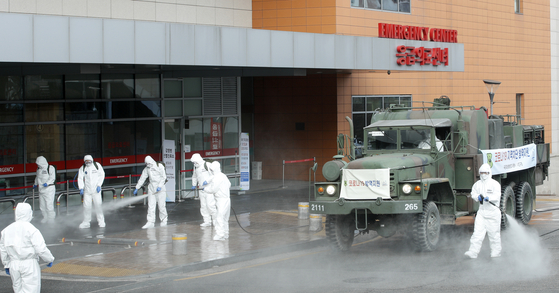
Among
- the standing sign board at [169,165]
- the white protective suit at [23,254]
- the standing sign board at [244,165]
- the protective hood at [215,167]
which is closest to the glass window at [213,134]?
the standing sign board at [244,165]

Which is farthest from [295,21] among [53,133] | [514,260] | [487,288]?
[487,288]

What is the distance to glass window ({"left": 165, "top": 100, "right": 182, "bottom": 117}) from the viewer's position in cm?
2164

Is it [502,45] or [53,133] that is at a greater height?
[502,45]

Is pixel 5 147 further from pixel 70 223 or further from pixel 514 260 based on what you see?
pixel 514 260

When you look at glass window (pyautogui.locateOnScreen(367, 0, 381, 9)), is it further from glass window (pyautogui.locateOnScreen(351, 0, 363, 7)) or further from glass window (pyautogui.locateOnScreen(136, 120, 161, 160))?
glass window (pyautogui.locateOnScreen(136, 120, 161, 160))

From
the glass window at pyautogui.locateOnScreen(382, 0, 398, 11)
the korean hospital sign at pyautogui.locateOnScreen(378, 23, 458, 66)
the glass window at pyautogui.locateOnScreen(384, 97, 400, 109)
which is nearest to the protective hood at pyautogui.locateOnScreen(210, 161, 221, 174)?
the korean hospital sign at pyautogui.locateOnScreen(378, 23, 458, 66)

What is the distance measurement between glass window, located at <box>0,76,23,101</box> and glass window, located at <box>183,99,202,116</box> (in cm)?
568

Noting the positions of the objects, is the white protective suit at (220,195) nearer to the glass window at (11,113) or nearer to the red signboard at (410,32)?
the glass window at (11,113)

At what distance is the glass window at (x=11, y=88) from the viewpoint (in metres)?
17.9

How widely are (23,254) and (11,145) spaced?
10.9 m

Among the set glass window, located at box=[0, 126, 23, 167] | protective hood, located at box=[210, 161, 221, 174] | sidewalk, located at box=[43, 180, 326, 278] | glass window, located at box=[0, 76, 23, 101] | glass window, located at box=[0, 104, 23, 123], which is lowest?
sidewalk, located at box=[43, 180, 326, 278]

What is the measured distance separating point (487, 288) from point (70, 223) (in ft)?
37.8

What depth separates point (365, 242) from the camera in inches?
523

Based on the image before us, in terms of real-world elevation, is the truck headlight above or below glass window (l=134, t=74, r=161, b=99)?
below
